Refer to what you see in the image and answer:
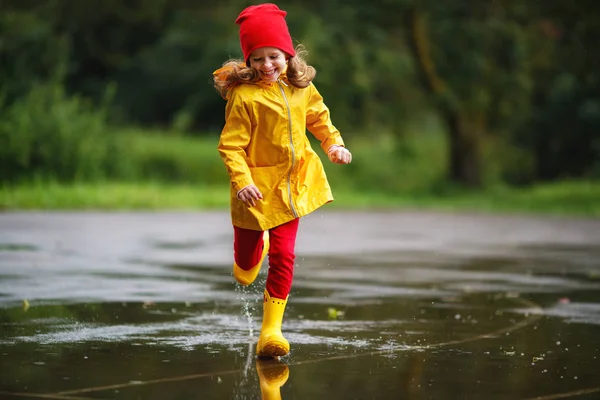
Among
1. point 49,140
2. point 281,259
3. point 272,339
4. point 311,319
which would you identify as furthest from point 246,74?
point 49,140

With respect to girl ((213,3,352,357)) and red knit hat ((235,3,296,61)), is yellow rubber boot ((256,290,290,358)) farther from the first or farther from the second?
red knit hat ((235,3,296,61))

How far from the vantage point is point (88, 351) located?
6.09m

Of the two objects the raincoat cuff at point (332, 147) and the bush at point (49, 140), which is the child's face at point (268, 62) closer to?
the raincoat cuff at point (332, 147)

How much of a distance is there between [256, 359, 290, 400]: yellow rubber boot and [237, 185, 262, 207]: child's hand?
2.70 feet

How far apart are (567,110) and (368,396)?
2737 cm

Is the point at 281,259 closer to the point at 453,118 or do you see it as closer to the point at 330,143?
the point at 330,143

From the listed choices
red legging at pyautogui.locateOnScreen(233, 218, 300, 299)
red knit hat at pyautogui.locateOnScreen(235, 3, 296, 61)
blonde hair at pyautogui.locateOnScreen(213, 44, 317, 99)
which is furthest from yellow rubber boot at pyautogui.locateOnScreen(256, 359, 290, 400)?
red knit hat at pyautogui.locateOnScreen(235, 3, 296, 61)

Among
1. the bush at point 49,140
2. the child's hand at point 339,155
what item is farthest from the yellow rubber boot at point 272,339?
the bush at point 49,140

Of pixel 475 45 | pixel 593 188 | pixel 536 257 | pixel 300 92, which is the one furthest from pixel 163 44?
pixel 300 92

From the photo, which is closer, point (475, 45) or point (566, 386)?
point (566, 386)

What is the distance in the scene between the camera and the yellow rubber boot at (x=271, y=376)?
5.07 meters

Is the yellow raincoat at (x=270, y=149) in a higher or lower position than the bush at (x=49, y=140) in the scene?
lower

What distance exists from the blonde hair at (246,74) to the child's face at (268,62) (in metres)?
0.04

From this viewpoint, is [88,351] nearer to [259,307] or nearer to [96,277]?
[259,307]
